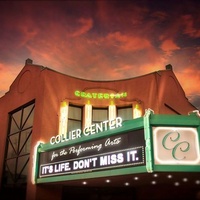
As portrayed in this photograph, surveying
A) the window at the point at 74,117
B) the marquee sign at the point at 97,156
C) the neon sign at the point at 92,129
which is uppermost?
the window at the point at 74,117

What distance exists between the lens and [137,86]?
813 inches

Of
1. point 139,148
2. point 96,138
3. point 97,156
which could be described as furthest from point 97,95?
point 139,148

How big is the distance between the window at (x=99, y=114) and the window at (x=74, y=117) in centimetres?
101

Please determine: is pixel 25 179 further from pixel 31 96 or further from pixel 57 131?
pixel 31 96

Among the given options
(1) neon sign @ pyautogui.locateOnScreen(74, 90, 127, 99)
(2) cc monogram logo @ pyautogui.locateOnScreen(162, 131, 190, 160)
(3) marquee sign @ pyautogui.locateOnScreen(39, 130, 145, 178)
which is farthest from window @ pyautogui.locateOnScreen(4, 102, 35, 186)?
(2) cc monogram logo @ pyautogui.locateOnScreen(162, 131, 190, 160)

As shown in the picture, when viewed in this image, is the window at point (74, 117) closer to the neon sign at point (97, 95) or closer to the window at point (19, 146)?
the neon sign at point (97, 95)

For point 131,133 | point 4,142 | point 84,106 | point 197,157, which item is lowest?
point 197,157

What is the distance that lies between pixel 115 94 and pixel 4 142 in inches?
376

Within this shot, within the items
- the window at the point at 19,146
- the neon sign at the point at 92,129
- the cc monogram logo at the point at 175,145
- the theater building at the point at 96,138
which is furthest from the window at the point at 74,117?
the cc monogram logo at the point at 175,145

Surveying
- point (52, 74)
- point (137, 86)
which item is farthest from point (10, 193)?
point (137, 86)

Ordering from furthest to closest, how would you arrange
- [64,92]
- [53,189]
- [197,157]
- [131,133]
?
→ [64,92] < [53,189] < [131,133] < [197,157]

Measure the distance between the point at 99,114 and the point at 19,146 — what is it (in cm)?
643

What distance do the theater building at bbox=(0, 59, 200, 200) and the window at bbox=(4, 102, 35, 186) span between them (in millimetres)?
71

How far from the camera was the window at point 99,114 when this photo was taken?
20.9 metres
